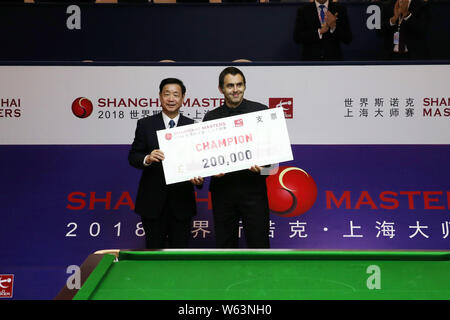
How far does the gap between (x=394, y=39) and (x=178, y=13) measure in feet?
6.98

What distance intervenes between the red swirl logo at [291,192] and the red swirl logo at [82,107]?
5.30ft

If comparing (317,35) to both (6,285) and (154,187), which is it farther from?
(6,285)

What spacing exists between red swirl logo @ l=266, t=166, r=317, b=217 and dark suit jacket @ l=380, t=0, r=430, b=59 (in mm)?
1544

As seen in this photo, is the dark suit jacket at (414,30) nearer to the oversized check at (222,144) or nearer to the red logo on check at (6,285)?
the oversized check at (222,144)

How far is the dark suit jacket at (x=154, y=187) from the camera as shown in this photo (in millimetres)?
3521

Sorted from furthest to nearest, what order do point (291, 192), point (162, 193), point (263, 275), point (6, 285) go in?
point (291, 192) < point (6, 285) < point (162, 193) < point (263, 275)

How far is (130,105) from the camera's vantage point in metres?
4.24

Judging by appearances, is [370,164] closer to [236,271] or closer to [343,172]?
[343,172]

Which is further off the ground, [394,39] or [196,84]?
[394,39]

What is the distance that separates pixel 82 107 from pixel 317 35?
7.40ft

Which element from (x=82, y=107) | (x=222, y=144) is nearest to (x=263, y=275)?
(x=222, y=144)

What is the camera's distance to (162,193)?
3.53 m

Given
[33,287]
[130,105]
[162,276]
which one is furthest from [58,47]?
[162,276]

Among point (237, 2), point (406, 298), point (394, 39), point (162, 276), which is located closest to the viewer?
point (406, 298)
